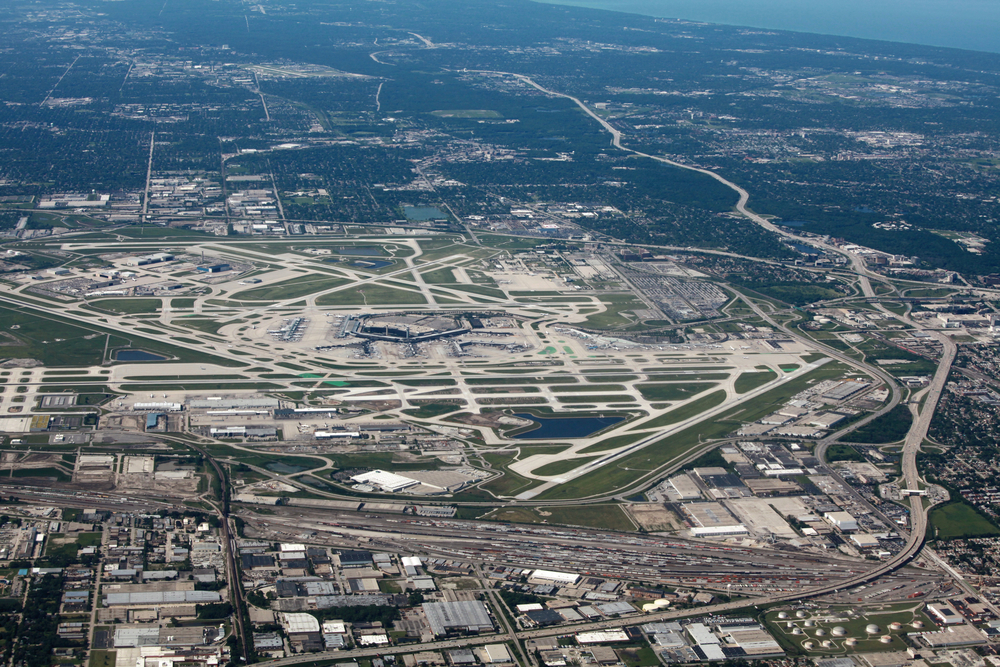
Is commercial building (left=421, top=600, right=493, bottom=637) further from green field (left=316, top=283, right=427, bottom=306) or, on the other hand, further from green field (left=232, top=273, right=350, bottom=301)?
green field (left=232, top=273, right=350, bottom=301)

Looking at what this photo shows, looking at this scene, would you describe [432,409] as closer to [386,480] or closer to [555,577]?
[386,480]

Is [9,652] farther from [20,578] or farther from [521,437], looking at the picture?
[521,437]

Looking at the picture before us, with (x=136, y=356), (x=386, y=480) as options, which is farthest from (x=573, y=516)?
(x=136, y=356)

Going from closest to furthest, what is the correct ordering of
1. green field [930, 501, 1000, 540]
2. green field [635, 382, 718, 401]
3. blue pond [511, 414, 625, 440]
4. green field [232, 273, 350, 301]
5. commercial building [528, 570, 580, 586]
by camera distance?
commercial building [528, 570, 580, 586] → green field [930, 501, 1000, 540] → blue pond [511, 414, 625, 440] → green field [635, 382, 718, 401] → green field [232, 273, 350, 301]

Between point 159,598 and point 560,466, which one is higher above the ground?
point 159,598

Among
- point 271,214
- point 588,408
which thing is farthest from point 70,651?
point 271,214

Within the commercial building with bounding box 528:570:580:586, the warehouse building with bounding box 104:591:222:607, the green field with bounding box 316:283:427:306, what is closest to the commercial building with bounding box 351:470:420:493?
the commercial building with bounding box 528:570:580:586

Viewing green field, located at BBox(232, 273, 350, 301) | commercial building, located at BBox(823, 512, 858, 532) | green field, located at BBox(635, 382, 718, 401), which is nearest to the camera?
commercial building, located at BBox(823, 512, 858, 532)
